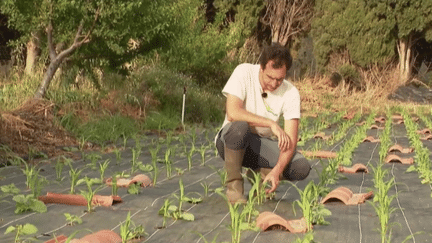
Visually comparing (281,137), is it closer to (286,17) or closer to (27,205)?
(27,205)

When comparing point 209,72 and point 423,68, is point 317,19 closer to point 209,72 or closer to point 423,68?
point 423,68

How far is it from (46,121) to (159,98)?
406 centimetres

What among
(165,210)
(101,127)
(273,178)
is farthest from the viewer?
(101,127)

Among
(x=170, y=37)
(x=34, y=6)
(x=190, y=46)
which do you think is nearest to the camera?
(x=34, y=6)

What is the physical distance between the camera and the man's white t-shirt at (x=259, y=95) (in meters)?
4.83

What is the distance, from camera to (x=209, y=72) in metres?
16.8

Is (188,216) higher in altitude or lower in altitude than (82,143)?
higher

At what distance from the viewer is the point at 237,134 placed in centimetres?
473

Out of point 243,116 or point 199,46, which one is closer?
point 243,116

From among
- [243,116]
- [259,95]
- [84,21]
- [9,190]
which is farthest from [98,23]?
[243,116]

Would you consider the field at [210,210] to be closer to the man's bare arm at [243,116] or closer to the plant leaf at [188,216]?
the plant leaf at [188,216]

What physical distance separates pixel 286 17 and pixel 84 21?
494 inches

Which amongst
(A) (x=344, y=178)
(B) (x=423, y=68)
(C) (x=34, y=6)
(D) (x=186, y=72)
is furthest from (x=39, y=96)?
(B) (x=423, y=68)

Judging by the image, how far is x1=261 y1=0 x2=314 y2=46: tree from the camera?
855 inches
